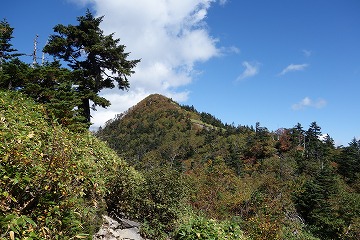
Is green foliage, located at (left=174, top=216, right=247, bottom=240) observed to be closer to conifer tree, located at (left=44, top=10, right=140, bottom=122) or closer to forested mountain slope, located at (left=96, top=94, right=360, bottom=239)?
forested mountain slope, located at (left=96, top=94, right=360, bottom=239)

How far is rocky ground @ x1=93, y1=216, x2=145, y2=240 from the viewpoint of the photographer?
9.23 meters

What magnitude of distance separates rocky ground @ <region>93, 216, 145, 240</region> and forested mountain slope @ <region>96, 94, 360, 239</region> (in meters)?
2.09

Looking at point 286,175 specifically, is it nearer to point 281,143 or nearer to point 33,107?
point 281,143

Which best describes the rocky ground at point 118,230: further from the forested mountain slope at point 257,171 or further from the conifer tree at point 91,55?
the conifer tree at point 91,55

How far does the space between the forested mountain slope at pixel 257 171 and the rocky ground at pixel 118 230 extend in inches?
82.2

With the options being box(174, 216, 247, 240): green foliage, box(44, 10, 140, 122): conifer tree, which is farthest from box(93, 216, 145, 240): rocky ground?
box(44, 10, 140, 122): conifer tree

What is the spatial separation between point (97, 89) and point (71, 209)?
618 inches

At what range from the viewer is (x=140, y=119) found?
478 ft

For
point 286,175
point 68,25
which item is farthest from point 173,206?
point 286,175

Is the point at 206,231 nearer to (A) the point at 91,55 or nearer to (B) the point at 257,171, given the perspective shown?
(A) the point at 91,55

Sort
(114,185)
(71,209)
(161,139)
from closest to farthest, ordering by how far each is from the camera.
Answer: (71,209), (114,185), (161,139)

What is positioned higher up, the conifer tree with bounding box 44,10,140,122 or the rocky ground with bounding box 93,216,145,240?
the conifer tree with bounding box 44,10,140,122

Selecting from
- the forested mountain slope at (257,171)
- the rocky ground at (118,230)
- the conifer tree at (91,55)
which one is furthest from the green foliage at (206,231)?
the conifer tree at (91,55)

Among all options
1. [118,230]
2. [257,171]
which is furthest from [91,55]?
[257,171]
